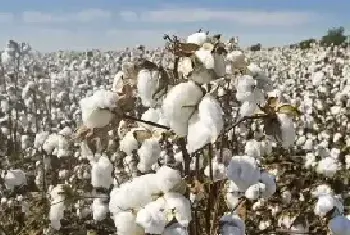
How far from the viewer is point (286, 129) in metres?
2.19

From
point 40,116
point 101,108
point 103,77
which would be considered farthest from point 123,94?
point 103,77

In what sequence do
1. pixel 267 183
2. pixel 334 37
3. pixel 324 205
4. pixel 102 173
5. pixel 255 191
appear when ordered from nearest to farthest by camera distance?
pixel 255 191
pixel 267 183
pixel 324 205
pixel 102 173
pixel 334 37

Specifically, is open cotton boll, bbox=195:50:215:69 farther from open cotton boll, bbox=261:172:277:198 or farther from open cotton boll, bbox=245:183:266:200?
open cotton boll, bbox=261:172:277:198

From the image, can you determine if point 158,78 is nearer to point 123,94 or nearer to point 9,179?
point 123,94

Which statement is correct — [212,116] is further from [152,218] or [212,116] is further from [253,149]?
[253,149]

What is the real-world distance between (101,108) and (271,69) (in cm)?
2336

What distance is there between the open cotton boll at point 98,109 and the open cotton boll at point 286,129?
18.5 inches

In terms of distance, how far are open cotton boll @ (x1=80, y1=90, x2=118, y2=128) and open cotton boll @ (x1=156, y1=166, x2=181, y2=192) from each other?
9.3 inches

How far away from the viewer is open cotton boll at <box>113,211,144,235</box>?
2.12m

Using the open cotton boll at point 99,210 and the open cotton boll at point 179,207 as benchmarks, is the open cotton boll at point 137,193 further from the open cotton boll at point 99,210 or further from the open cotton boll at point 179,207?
the open cotton boll at point 99,210

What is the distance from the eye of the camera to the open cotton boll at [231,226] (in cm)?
223

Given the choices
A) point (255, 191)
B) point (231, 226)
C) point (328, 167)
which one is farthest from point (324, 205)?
point (328, 167)

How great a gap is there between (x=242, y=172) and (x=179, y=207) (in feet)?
0.98

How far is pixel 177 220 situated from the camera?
2.06 metres
